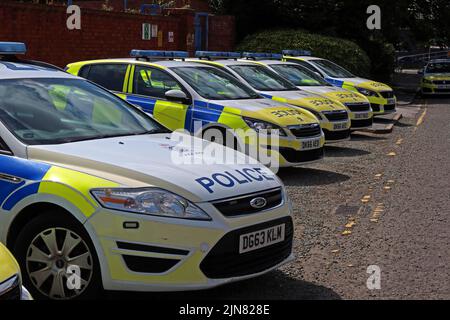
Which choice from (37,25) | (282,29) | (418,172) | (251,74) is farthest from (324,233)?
(282,29)

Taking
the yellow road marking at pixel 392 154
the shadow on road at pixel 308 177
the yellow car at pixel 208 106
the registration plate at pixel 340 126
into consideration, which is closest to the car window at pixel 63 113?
the yellow car at pixel 208 106

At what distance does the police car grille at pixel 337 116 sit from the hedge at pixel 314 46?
1186 centimetres

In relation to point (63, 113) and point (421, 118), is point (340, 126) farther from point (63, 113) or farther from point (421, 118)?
point (421, 118)

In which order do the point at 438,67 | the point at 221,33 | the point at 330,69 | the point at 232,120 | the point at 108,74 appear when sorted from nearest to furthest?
the point at 232,120
the point at 108,74
the point at 330,69
the point at 221,33
the point at 438,67

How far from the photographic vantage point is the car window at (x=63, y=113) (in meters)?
4.62

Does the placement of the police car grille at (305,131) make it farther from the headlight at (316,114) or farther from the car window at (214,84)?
the headlight at (316,114)

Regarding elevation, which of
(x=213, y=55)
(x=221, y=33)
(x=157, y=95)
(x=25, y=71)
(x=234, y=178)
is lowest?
(x=234, y=178)

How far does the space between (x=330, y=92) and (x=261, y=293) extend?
28.9 feet

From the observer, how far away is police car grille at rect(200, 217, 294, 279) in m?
4.07

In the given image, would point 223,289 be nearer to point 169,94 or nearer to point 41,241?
point 41,241

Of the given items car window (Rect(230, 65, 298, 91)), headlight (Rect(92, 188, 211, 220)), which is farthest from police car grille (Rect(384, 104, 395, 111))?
headlight (Rect(92, 188, 211, 220))

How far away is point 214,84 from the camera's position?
30.4 feet

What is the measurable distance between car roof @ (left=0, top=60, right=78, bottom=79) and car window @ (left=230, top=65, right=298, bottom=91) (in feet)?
19.7

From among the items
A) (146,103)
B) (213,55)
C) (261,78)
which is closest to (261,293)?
(146,103)
